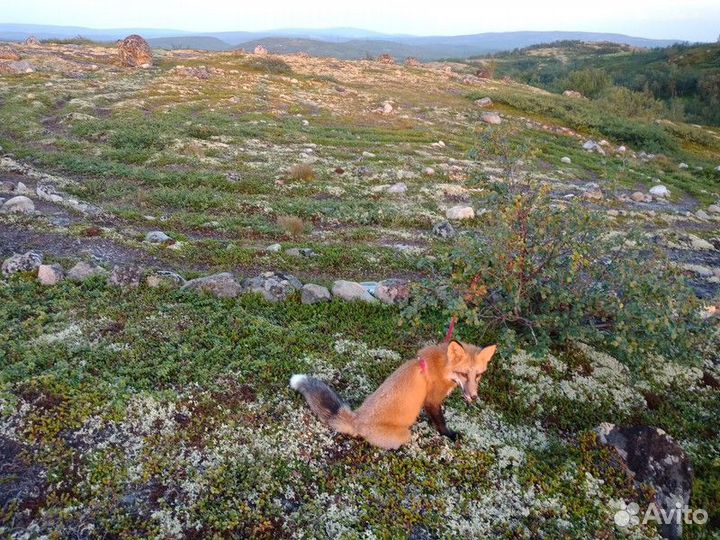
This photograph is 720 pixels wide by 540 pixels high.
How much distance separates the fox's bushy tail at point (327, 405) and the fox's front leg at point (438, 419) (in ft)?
4.34

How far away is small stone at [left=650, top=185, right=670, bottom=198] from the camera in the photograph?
1297 inches

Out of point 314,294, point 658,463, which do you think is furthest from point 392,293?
point 658,463

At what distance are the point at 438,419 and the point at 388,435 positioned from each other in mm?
987

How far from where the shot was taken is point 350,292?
13.4 meters

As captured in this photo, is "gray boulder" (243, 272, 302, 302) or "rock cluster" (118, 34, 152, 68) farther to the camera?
"rock cluster" (118, 34, 152, 68)

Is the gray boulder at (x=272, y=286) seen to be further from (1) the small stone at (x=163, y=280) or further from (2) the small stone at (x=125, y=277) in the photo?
(2) the small stone at (x=125, y=277)

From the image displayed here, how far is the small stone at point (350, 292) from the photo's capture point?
43.7ft

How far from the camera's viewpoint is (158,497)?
713 cm

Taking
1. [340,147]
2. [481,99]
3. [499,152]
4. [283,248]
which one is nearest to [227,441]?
[499,152]

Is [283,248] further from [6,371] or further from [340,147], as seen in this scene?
[340,147]

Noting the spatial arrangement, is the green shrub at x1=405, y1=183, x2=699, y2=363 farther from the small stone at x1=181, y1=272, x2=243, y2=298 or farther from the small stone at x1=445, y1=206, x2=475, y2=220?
the small stone at x1=445, y1=206, x2=475, y2=220

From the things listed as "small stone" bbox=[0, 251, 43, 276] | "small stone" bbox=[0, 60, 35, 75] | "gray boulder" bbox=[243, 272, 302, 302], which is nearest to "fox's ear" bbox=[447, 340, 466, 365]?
Answer: "gray boulder" bbox=[243, 272, 302, 302]

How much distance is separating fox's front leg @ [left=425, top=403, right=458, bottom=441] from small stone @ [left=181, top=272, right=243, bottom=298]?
21.1ft

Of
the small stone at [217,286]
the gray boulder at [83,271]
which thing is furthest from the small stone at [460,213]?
the gray boulder at [83,271]
